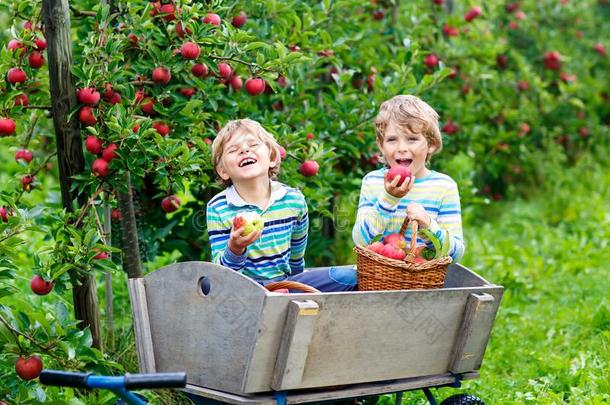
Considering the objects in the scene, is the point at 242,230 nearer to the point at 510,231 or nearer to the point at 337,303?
the point at 337,303

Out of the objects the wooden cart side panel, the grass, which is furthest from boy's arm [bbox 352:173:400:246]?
the grass

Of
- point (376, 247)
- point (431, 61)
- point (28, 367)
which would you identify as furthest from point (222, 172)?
point (431, 61)

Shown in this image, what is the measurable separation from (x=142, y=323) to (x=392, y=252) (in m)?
0.83

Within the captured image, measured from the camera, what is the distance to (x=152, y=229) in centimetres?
436

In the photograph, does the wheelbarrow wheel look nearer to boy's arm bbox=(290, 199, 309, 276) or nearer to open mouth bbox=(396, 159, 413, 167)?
boy's arm bbox=(290, 199, 309, 276)

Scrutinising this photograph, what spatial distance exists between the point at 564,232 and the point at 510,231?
0.38 m

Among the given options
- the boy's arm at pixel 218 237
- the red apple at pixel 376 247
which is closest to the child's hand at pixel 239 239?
the boy's arm at pixel 218 237

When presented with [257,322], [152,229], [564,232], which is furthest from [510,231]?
[257,322]

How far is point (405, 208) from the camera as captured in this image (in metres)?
3.38

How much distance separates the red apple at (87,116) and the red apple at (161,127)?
273mm

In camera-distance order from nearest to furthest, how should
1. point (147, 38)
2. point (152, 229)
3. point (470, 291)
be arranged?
point (470, 291)
point (147, 38)
point (152, 229)

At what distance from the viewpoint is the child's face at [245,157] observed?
323cm

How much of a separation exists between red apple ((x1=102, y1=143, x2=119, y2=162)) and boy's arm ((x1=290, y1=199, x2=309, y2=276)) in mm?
682

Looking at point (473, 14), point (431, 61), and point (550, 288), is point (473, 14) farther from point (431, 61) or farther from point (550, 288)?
point (550, 288)
